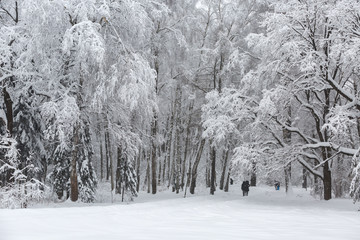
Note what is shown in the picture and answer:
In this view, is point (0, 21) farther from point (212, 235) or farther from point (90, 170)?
point (212, 235)

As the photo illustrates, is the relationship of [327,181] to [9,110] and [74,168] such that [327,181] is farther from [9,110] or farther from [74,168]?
[9,110]

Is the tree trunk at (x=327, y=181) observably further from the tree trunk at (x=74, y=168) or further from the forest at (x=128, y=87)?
the tree trunk at (x=74, y=168)

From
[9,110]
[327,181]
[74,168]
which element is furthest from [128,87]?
[327,181]

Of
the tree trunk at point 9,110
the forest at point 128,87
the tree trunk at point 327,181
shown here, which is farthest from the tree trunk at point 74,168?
the tree trunk at point 327,181

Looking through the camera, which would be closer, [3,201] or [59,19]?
[3,201]

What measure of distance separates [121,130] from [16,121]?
5194 millimetres

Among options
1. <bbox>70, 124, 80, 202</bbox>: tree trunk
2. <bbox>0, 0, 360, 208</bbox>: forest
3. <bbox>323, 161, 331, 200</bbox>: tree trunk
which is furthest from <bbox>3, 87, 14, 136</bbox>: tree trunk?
<bbox>323, 161, 331, 200</bbox>: tree trunk

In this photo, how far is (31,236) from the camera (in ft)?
18.4

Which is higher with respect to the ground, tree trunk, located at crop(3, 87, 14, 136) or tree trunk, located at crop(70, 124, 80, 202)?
tree trunk, located at crop(3, 87, 14, 136)

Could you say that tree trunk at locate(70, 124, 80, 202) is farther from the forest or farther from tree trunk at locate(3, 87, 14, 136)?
tree trunk at locate(3, 87, 14, 136)

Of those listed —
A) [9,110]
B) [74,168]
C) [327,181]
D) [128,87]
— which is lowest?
[327,181]

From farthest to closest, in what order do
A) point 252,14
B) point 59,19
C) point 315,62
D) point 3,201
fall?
point 252,14
point 315,62
point 59,19
point 3,201

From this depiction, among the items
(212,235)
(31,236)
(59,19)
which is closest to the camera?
(31,236)

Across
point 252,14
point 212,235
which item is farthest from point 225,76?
point 212,235
